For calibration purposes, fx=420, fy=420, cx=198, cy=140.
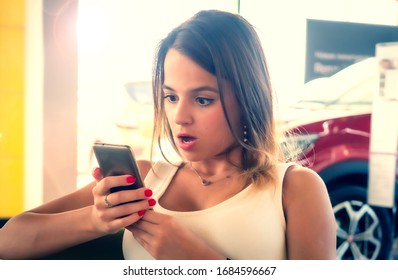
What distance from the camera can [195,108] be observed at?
999 millimetres

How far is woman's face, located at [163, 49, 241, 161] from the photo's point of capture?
99 centimetres

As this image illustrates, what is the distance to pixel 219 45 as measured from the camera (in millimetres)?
974

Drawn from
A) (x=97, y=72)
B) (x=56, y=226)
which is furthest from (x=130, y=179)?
(x=97, y=72)

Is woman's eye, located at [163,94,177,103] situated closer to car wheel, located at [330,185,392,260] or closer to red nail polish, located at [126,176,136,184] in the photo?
red nail polish, located at [126,176,136,184]

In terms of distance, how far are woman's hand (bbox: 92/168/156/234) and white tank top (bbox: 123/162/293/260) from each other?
0.09 metres

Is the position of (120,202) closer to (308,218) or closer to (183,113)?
(183,113)

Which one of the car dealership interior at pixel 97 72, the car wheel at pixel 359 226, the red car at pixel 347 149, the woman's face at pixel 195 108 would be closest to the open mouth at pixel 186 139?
the woman's face at pixel 195 108

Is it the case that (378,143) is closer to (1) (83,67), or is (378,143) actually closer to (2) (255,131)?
(2) (255,131)

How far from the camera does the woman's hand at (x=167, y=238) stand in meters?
0.96

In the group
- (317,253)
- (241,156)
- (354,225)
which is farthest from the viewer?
(354,225)

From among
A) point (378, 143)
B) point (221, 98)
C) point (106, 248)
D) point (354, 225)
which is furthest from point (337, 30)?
point (106, 248)

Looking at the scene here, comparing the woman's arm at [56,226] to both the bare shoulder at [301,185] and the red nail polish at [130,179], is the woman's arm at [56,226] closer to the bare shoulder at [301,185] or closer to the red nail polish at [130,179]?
the red nail polish at [130,179]

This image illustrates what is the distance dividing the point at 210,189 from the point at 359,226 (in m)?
0.58
